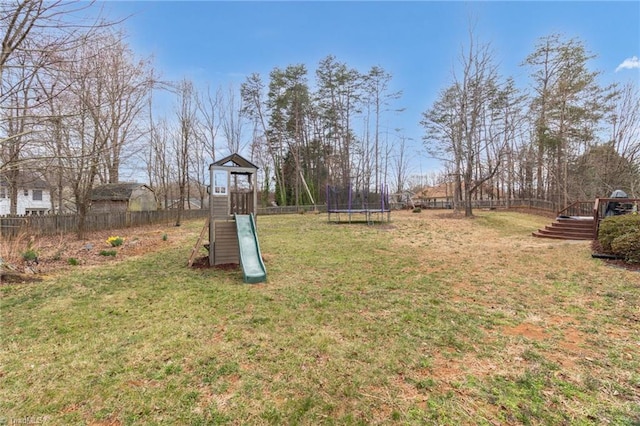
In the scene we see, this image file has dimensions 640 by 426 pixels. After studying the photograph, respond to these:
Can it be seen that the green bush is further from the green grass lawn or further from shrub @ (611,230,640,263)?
the green grass lawn

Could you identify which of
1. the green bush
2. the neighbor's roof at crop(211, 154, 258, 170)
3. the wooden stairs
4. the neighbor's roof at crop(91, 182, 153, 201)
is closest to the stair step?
the wooden stairs

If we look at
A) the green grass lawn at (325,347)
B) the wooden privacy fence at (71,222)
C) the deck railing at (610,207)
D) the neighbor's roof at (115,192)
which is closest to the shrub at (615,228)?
the green grass lawn at (325,347)

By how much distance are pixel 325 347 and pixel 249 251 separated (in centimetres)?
347

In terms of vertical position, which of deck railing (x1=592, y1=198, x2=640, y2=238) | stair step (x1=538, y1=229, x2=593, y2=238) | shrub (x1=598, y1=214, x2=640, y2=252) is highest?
deck railing (x1=592, y1=198, x2=640, y2=238)

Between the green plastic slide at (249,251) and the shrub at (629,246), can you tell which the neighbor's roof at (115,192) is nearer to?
the green plastic slide at (249,251)

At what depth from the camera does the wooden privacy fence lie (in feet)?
28.9

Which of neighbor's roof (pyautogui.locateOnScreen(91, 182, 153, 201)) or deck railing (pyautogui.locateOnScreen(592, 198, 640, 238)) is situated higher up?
neighbor's roof (pyautogui.locateOnScreen(91, 182, 153, 201))

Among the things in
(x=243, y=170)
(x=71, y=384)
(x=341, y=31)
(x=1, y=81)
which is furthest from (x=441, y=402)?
(x=341, y=31)

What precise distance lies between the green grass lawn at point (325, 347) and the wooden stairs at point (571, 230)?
160 inches

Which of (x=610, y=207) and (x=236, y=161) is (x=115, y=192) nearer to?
(x=236, y=161)

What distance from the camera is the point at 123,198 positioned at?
66.8ft

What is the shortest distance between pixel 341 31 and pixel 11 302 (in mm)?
11939

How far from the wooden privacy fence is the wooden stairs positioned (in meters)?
15.7

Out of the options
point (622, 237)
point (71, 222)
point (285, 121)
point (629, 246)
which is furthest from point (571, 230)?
point (285, 121)
